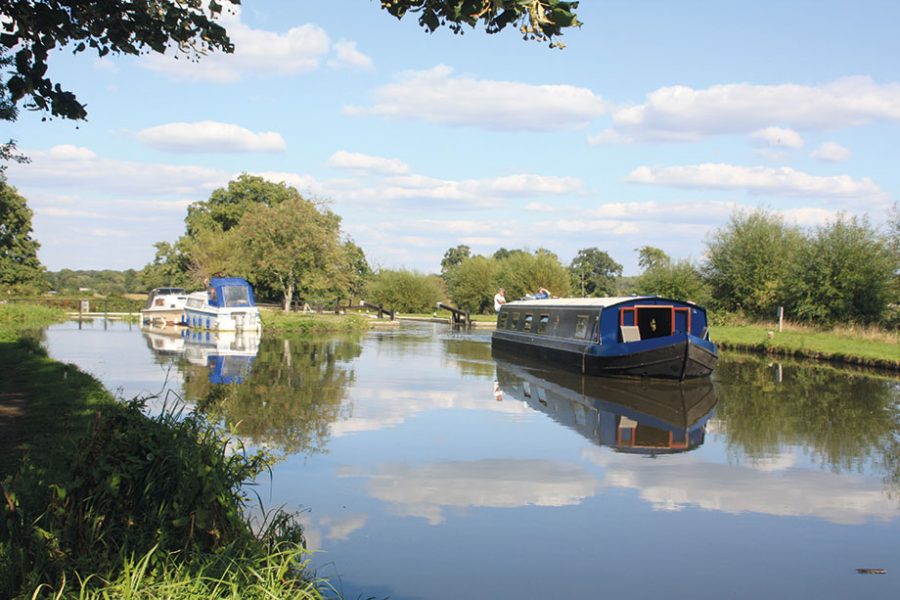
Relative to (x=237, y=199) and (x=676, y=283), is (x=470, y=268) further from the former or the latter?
(x=676, y=283)

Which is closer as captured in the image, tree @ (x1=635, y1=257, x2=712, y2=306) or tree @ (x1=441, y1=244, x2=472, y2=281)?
tree @ (x1=635, y1=257, x2=712, y2=306)

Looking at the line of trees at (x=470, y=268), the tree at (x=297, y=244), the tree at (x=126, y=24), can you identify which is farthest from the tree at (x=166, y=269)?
the tree at (x=126, y=24)

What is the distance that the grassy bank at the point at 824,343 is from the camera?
2374cm

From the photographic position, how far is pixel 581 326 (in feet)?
71.0

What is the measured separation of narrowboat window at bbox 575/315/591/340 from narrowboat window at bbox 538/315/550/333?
3045 mm

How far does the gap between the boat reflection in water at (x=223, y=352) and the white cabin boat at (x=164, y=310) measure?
16.1ft

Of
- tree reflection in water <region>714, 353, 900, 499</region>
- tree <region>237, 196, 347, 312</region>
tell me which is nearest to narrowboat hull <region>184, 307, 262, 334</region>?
tree <region>237, 196, 347, 312</region>

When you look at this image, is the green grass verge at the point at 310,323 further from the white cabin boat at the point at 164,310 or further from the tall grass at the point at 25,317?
the tall grass at the point at 25,317

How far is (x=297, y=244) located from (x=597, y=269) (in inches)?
2283

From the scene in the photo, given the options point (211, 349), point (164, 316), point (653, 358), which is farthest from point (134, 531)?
point (164, 316)

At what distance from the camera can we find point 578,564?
6434mm

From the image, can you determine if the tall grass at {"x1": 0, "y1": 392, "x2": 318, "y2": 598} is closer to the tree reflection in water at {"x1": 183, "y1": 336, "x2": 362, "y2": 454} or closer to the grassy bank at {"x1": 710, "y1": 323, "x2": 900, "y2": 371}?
the tree reflection in water at {"x1": 183, "y1": 336, "x2": 362, "y2": 454}

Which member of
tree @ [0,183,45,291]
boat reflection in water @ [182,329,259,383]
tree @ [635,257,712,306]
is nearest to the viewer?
boat reflection in water @ [182,329,259,383]

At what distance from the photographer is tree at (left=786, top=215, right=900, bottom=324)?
99.5 feet
